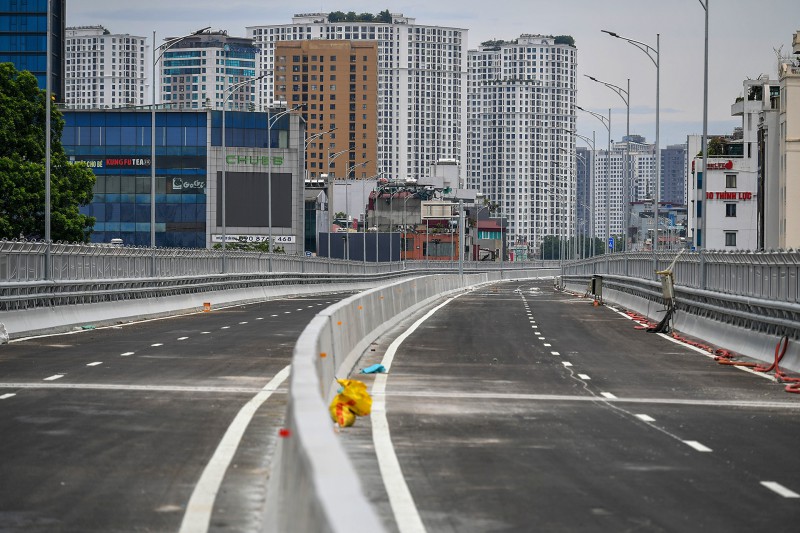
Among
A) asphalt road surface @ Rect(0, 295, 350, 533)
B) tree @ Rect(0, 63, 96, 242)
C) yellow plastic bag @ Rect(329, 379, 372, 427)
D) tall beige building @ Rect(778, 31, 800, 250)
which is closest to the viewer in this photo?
asphalt road surface @ Rect(0, 295, 350, 533)

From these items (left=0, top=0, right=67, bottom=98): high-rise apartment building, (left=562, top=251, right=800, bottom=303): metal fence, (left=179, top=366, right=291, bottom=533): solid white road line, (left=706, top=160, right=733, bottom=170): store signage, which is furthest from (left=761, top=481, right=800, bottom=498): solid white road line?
(left=706, top=160, right=733, bottom=170): store signage

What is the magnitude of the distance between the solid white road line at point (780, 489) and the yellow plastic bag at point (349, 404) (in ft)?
15.0

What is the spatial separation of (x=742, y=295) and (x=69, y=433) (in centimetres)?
1786

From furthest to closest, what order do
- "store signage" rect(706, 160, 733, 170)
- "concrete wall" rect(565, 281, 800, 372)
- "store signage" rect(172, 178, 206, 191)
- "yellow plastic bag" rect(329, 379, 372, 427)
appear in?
1. "store signage" rect(706, 160, 733, 170)
2. "store signage" rect(172, 178, 206, 191)
3. "concrete wall" rect(565, 281, 800, 372)
4. "yellow plastic bag" rect(329, 379, 372, 427)

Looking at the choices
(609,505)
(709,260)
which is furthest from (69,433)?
(709,260)

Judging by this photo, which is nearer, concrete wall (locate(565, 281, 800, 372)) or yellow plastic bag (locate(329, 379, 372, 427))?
yellow plastic bag (locate(329, 379, 372, 427))

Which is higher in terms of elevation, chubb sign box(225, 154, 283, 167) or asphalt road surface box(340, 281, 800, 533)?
chubb sign box(225, 154, 283, 167)

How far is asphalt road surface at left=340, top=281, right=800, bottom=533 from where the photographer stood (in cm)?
952

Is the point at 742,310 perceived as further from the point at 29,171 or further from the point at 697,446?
the point at 29,171

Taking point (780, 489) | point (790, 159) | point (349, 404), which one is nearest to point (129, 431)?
point (349, 404)

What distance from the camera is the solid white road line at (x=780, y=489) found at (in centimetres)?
1045

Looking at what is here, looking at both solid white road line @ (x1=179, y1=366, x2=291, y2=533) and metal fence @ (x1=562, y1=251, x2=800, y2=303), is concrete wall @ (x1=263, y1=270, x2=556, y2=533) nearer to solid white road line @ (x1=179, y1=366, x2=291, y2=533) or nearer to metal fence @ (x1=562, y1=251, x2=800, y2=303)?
solid white road line @ (x1=179, y1=366, x2=291, y2=533)

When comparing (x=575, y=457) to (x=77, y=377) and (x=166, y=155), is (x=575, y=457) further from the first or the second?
(x=166, y=155)

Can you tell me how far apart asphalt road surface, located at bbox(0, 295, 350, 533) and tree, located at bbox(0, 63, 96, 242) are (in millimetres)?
53023
